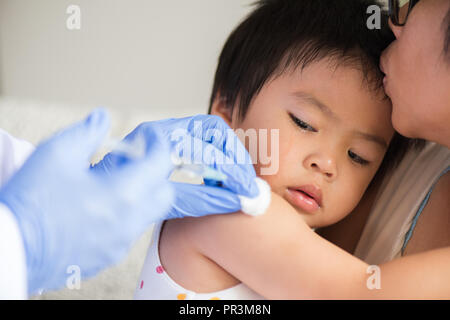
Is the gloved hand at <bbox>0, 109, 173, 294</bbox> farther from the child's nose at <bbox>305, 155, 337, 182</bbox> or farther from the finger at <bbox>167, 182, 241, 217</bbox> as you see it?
the child's nose at <bbox>305, 155, 337, 182</bbox>

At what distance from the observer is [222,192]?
0.65m

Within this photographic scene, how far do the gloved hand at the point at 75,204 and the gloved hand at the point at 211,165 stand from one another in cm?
11

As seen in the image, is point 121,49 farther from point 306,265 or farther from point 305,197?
point 306,265

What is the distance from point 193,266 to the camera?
30.0 inches

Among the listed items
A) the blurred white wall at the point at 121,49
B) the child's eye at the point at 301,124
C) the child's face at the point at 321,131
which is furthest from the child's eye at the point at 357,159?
the blurred white wall at the point at 121,49

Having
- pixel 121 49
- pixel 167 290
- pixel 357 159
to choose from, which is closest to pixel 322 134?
pixel 357 159

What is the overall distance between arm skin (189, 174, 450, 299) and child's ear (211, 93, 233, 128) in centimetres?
38

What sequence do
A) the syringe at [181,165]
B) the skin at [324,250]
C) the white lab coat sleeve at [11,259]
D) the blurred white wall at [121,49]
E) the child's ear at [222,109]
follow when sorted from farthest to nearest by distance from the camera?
1. the blurred white wall at [121,49]
2. the child's ear at [222,109]
3. the skin at [324,250]
4. the syringe at [181,165]
5. the white lab coat sleeve at [11,259]

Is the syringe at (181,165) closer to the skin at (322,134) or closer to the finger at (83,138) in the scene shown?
the finger at (83,138)

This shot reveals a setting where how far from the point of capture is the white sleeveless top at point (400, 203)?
3.03ft

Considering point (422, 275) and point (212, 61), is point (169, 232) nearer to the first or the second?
point (422, 275)

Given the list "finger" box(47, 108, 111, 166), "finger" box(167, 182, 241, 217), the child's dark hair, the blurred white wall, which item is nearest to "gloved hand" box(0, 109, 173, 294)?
"finger" box(47, 108, 111, 166)

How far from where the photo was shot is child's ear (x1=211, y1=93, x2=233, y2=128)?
1039 millimetres

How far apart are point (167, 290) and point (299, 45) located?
56 centimetres
